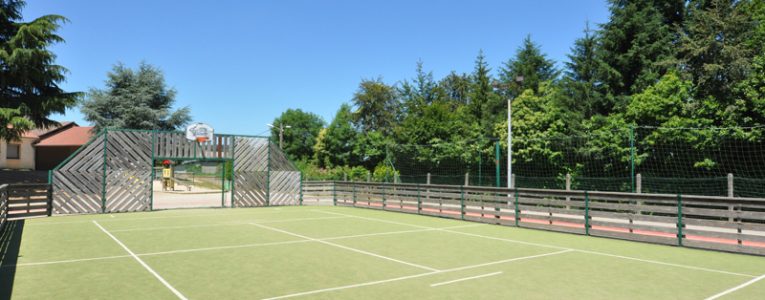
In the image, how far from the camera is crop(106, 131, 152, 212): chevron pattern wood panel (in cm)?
1783

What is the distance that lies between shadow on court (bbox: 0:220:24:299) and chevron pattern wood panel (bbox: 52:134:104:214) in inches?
91.5

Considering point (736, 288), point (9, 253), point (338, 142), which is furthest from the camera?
point (338, 142)

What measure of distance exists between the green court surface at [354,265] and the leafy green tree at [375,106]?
38260mm

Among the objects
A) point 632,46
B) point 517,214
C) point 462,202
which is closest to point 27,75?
point 462,202

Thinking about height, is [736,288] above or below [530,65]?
below

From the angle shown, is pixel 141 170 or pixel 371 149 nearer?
pixel 141 170

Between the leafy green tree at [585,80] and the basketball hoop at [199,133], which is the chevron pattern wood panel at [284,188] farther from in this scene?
the leafy green tree at [585,80]

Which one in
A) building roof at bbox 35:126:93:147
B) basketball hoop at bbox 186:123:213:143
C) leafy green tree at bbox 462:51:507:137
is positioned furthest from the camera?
building roof at bbox 35:126:93:147

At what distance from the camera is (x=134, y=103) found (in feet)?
130

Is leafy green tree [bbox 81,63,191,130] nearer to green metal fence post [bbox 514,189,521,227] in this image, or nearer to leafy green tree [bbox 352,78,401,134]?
leafy green tree [bbox 352,78,401,134]

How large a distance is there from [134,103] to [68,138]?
6.76 metres

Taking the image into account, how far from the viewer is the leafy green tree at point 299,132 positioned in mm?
67062

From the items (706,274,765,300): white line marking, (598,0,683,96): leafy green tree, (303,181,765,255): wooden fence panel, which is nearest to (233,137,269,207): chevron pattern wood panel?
(303,181,765,255): wooden fence panel

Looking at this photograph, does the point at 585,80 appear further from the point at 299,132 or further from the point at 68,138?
the point at 299,132
